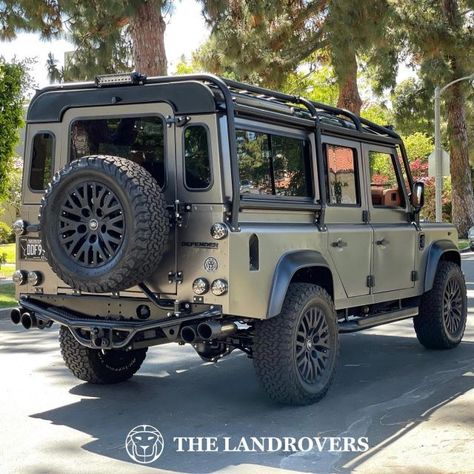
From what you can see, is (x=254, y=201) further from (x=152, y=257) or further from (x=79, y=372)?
(x=79, y=372)

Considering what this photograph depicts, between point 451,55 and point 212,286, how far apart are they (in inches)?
1005

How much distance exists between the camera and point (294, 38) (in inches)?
1042

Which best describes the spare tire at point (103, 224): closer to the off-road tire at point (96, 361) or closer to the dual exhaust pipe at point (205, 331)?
the dual exhaust pipe at point (205, 331)

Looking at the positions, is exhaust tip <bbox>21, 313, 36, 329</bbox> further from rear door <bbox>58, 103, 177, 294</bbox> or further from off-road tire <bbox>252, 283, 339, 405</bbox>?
off-road tire <bbox>252, 283, 339, 405</bbox>

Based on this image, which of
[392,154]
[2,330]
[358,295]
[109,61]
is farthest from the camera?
[109,61]

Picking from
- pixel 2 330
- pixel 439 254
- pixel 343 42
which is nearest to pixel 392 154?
pixel 439 254

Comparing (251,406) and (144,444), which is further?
(251,406)

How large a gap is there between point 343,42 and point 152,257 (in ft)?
56.4

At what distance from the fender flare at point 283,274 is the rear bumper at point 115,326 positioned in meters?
0.46

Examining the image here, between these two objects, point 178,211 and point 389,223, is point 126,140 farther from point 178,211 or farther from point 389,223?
point 389,223

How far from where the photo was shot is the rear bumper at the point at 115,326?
5.96 meters

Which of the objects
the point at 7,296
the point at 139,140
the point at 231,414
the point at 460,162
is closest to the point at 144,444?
the point at 231,414

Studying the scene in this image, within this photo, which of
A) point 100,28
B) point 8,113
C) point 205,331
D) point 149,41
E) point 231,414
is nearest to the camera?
point 205,331

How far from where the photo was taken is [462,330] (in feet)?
29.9
